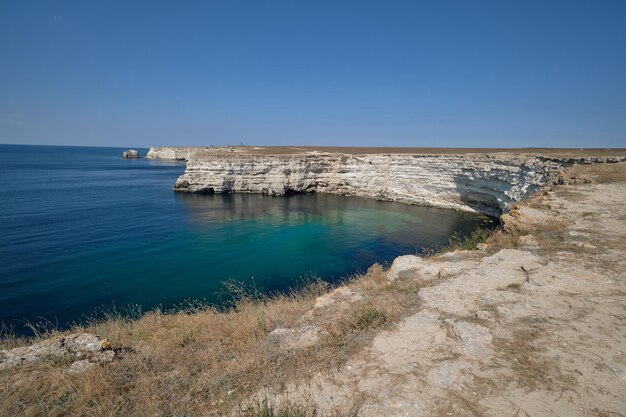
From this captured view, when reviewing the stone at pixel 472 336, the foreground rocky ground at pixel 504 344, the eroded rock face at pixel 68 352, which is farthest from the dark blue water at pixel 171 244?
the stone at pixel 472 336

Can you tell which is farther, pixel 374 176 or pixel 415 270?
pixel 374 176

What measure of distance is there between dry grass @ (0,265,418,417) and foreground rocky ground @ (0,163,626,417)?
0.07 ft

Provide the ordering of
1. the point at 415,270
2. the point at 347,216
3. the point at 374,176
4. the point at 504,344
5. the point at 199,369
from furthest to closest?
the point at 374,176
the point at 347,216
the point at 415,270
the point at 199,369
the point at 504,344

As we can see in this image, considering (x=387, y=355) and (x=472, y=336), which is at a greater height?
(x=472, y=336)

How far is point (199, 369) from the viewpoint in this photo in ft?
15.5

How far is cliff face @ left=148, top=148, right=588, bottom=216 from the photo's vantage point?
32.2 metres

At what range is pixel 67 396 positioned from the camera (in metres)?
3.97

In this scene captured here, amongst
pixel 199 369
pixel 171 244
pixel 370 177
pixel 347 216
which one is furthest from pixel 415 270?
pixel 370 177

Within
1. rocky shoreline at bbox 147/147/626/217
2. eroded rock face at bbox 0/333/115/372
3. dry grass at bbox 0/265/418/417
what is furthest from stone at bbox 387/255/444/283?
rocky shoreline at bbox 147/147/626/217

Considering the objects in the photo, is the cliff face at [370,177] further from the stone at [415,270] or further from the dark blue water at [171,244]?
→ the stone at [415,270]

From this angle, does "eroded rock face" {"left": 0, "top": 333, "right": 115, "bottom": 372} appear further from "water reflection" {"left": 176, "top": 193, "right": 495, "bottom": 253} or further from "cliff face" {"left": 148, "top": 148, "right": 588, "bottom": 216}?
"cliff face" {"left": 148, "top": 148, "right": 588, "bottom": 216}

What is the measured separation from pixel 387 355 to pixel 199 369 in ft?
10.1

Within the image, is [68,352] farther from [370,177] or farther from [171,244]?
[370,177]

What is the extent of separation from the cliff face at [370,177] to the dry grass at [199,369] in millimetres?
30208
